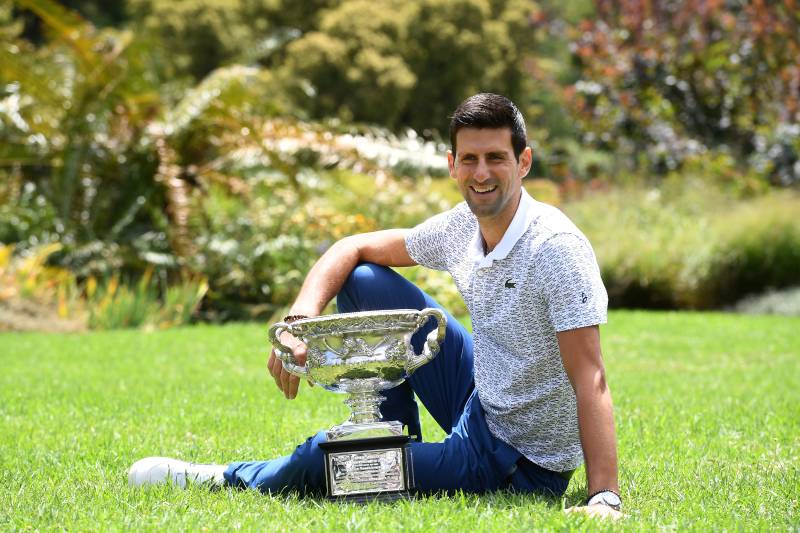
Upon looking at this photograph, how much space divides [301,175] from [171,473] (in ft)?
25.6

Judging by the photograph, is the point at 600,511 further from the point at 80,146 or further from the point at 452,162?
the point at 80,146

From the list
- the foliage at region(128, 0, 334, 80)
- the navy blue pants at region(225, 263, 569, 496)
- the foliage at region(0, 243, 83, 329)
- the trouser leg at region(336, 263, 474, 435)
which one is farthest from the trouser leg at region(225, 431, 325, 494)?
the foliage at region(128, 0, 334, 80)

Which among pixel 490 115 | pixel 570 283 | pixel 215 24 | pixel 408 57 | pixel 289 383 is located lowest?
pixel 289 383

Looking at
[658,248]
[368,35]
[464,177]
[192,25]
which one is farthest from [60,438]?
[192,25]

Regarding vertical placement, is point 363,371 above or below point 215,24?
below

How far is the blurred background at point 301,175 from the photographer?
32.7 feet

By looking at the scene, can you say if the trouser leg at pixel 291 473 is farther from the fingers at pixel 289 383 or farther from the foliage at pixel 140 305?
the foliage at pixel 140 305

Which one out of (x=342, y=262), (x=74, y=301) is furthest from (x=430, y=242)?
(x=74, y=301)

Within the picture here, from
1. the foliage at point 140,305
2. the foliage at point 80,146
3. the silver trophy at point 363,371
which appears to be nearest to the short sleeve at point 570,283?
the silver trophy at point 363,371

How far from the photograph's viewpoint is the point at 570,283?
298cm

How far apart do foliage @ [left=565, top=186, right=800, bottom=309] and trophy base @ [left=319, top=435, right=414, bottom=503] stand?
913cm

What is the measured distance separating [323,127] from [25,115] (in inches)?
115

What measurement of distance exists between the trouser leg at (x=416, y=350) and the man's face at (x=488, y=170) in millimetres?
543

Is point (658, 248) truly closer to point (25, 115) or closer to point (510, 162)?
point (25, 115)
